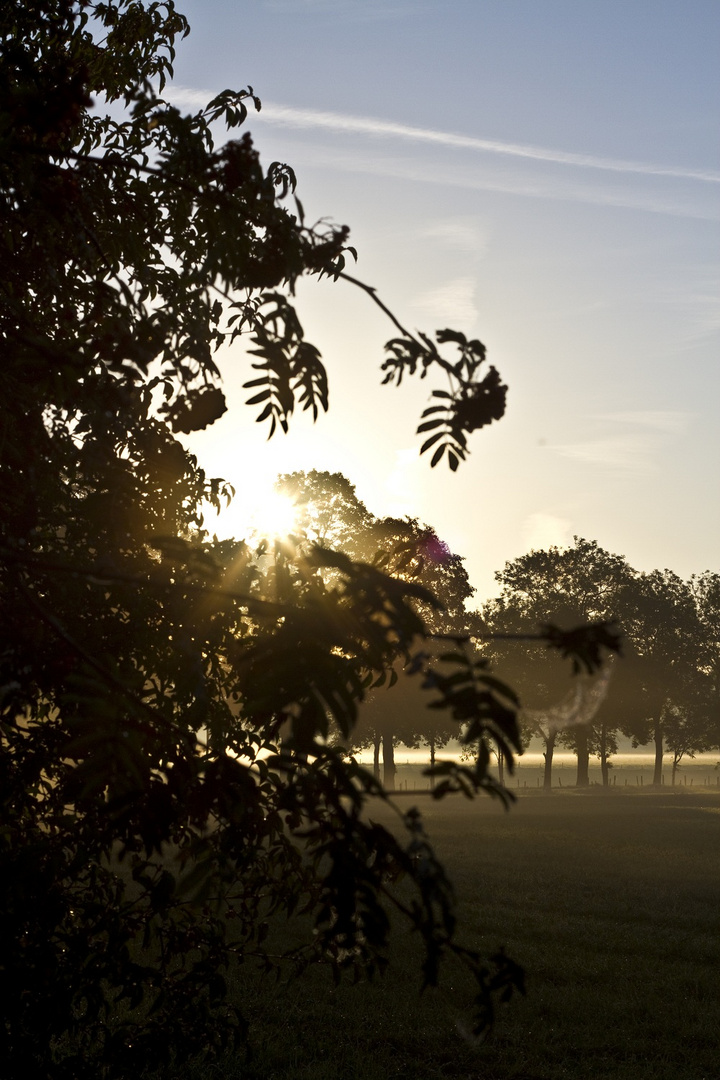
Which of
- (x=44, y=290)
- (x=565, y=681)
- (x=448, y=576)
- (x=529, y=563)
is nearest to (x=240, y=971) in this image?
(x=44, y=290)

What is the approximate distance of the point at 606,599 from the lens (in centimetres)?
6106

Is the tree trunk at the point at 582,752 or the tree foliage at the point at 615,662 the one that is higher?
the tree foliage at the point at 615,662

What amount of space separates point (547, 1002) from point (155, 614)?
26.5 ft

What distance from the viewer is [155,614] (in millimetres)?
5141

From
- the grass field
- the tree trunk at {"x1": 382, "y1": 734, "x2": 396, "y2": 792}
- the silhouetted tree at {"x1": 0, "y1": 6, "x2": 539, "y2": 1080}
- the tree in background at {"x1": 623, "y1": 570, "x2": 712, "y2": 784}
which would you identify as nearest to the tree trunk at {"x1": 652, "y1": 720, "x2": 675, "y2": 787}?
the tree in background at {"x1": 623, "y1": 570, "x2": 712, "y2": 784}

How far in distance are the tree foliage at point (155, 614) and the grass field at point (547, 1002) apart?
366cm

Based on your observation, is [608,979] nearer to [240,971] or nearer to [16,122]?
[240,971]

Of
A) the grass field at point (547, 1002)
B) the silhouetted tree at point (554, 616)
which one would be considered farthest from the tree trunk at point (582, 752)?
the grass field at point (547, 1002)

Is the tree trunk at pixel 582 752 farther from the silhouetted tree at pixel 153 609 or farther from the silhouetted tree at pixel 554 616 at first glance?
the silhouetted tree at pixel 153 609

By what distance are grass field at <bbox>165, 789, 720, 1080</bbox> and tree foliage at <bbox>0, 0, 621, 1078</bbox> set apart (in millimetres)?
3659

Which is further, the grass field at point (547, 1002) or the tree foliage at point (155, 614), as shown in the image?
the grass field at point (547, 1002)

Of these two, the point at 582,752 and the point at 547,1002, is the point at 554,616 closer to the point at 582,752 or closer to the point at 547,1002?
the point at 582,752

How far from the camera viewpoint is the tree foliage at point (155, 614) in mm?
2549

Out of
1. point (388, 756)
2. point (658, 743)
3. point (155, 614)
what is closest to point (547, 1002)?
point (155, 614)
